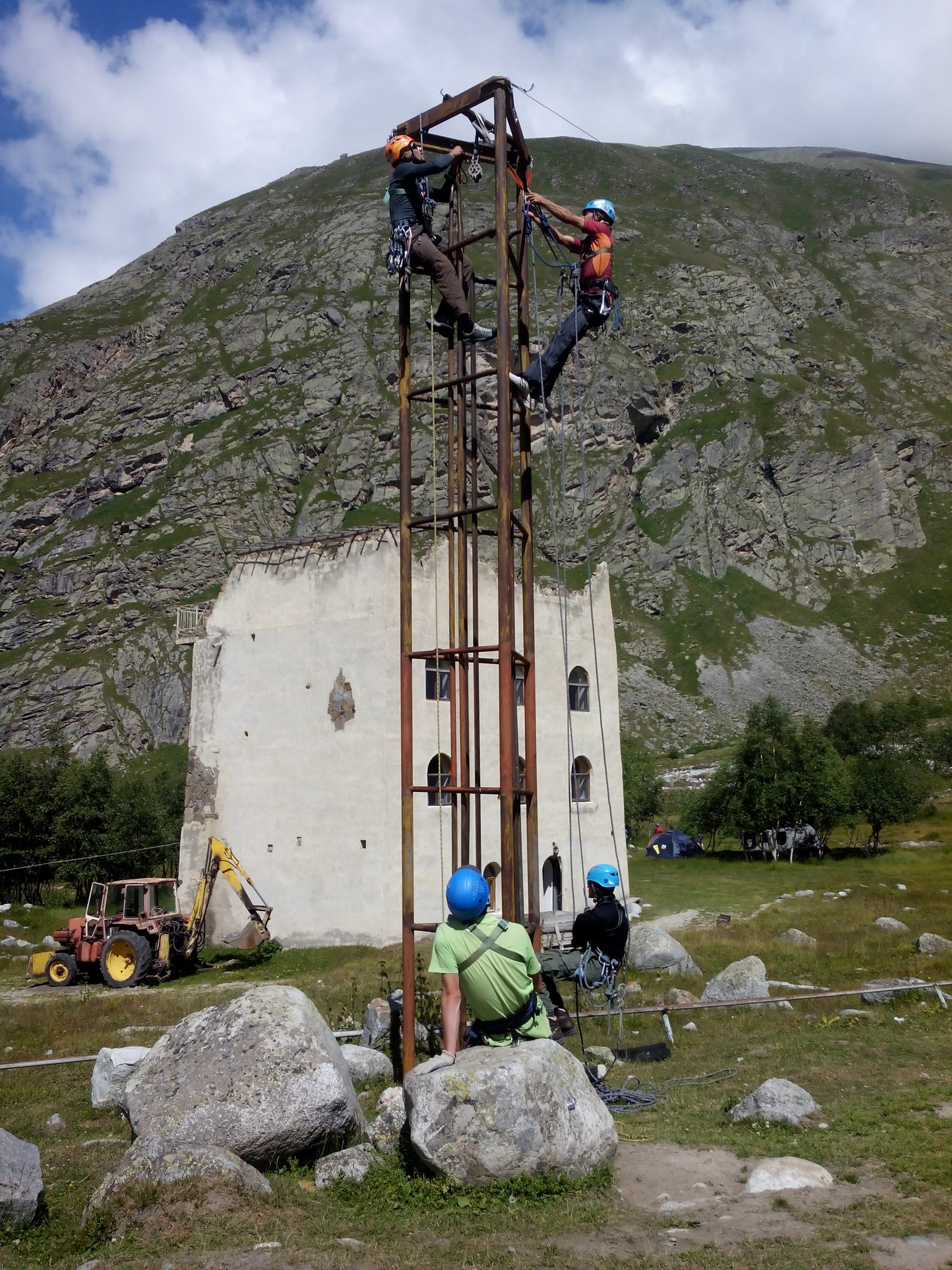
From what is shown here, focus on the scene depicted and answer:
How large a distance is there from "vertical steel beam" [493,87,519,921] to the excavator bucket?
649 inches

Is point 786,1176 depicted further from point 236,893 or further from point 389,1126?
point 236,893

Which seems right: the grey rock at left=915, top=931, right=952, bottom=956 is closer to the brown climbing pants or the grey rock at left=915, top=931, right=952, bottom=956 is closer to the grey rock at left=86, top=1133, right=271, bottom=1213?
the brown climbing pants

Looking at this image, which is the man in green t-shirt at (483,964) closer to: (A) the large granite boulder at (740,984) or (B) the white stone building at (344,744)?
(A) the large granite boulder at (740,984)

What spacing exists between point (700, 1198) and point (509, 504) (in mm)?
6490

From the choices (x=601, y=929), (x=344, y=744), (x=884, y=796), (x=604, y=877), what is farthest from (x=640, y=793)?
(x=604, y=877)

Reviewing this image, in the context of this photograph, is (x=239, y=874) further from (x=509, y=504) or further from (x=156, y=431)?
(x=156, y=431)

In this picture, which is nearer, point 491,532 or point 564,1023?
point 564,1023

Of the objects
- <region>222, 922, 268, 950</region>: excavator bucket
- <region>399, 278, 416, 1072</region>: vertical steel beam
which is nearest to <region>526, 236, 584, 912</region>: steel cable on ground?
<region>399, 278, 416, 1072</region>: vertical steel beam

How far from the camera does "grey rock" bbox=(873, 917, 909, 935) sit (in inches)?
864

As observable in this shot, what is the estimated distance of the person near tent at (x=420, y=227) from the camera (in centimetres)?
1104

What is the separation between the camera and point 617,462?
129125mm

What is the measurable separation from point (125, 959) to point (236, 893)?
12.5ft

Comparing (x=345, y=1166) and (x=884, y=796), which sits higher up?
(x=884, y=796)

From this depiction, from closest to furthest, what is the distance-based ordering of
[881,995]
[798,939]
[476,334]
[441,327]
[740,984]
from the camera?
[476,334] < [441,327] < [881,995] < [740,984] < [798,939]
